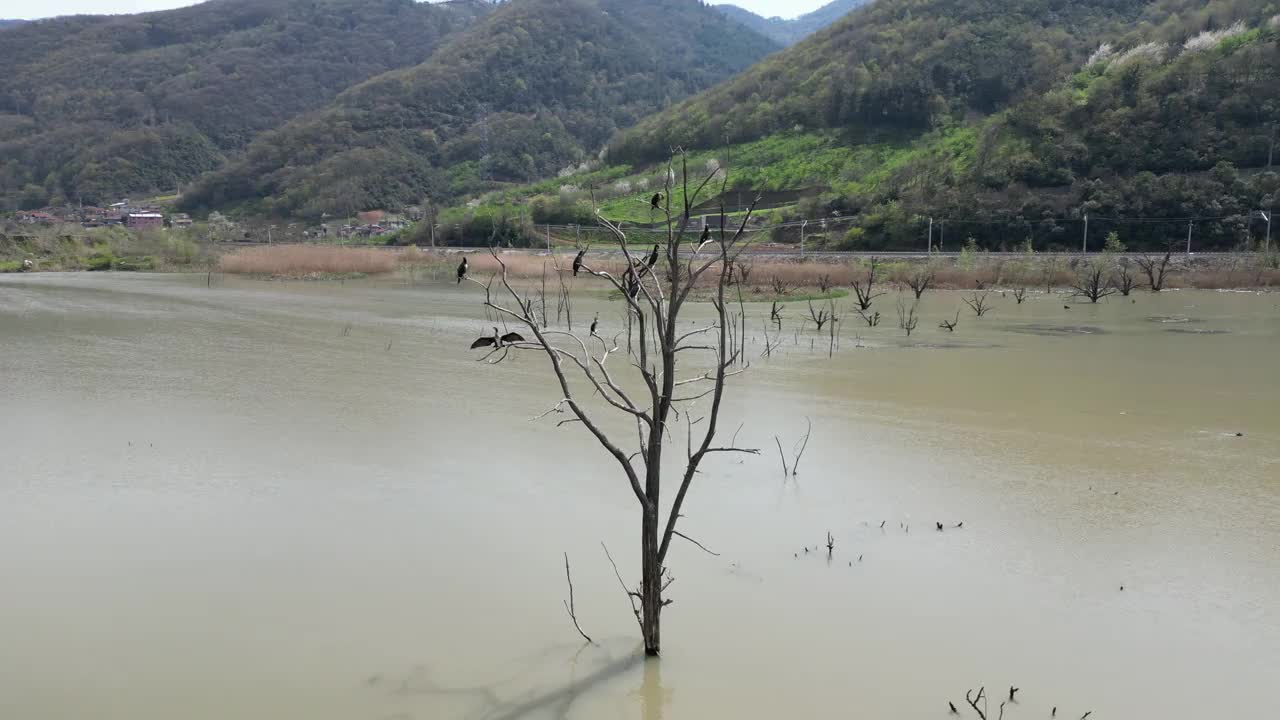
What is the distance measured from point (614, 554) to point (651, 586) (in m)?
1.43

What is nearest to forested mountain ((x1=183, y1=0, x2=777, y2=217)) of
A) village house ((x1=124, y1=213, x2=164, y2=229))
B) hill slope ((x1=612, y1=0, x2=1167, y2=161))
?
village house ((x1=124, y1=213, x2=164, y2=229))

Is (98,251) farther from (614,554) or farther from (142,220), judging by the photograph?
(614,554)

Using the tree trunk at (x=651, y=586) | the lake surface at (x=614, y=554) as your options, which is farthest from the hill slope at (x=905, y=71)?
the tree trunk at (x=651, y=586)

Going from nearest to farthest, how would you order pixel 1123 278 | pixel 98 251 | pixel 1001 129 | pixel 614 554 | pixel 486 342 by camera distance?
1. pixel 486 342
2. pixel 614 554
3. pixel 1123 278
4. pixel 1001 129
5. pixel 98 251

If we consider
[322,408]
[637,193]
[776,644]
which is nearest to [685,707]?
[776,644]

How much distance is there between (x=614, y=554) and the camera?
212 inches

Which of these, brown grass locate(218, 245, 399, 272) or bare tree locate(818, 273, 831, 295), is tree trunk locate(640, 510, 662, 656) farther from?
brown grass locate(218, 245, 399, 272)

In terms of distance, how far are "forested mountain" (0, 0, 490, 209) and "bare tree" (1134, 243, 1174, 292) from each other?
79.7m

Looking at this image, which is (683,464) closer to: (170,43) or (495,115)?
(495,115)

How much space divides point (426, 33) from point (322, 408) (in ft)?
451

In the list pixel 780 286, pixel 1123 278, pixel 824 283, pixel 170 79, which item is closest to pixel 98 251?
pixel 780 286

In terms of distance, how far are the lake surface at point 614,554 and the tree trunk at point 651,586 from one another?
11 centimetres

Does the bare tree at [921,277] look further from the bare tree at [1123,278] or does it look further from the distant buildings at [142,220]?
the distant buildings at [142,220]

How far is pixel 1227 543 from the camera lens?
218 inches
